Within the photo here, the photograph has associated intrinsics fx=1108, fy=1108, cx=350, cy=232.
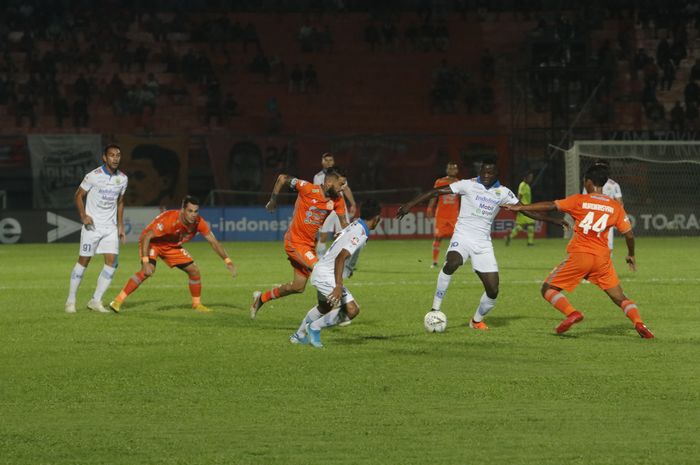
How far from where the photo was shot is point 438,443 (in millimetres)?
7043

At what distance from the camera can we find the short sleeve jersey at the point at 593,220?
1201 centimetres

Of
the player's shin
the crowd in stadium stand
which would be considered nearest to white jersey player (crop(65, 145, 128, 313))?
the player's shin

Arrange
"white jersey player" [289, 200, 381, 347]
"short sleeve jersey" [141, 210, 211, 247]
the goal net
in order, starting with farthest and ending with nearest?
the goal net < "short sleeve jersey" [141, 210, 211, 247] < "white jersey player" [289, 200, 381, 347]

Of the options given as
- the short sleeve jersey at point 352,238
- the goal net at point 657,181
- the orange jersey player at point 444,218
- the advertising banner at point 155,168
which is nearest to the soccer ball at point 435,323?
the short sleeve jersey at point 352,238

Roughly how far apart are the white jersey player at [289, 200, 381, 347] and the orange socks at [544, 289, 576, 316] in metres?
2.21

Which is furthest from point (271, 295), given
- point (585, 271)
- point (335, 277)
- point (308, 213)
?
point (585, 271)

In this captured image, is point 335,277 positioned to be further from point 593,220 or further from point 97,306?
point 97,306

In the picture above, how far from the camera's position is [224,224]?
121 ft

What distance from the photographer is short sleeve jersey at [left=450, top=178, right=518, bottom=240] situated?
12883 mm

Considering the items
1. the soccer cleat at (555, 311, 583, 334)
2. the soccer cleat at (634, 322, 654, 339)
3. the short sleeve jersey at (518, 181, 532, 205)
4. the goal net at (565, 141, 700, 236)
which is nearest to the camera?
the soccer cleat at (555, 311, 583, 334)

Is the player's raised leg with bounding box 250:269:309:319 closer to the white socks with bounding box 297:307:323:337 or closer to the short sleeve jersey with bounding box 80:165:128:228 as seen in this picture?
the white socks with bounding box 297:307:323:337

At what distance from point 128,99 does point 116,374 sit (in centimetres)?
3445

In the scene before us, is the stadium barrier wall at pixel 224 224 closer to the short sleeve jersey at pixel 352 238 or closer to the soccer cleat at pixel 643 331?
the soccer cleat at pixel 643 331

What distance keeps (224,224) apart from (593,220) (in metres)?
25.7
